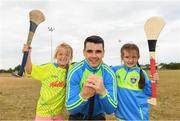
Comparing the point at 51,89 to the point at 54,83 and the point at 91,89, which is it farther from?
the point at 91,89

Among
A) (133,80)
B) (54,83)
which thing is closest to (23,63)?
(54,83)

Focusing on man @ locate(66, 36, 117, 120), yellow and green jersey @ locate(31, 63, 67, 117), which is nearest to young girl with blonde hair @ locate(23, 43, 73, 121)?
yellow and green jersey @ locate(31, 63, 67, 117)

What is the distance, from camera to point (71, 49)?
534 cm

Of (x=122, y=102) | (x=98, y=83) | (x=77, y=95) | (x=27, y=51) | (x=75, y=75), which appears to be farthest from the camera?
(x=27, y=51)

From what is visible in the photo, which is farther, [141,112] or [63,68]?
[63,68]

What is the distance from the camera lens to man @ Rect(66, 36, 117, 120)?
390 centimetres

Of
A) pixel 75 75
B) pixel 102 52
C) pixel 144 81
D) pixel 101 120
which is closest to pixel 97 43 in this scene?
pixel 102 52

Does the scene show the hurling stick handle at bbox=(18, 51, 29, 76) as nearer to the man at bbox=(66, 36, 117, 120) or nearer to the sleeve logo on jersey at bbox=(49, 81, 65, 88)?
the sleeve logo on jersey at bbox=(49, 81, 65, 88)

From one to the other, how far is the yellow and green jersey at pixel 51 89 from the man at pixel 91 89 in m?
0.79

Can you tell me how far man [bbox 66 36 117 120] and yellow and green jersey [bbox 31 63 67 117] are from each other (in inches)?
31.3

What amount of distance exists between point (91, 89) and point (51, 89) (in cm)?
165

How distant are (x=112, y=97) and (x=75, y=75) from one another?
474 mm

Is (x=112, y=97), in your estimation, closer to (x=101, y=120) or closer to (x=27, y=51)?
(x=101, y=120)

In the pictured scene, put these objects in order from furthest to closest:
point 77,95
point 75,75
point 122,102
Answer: point 122,102 < point 75,75 < point 77,95
